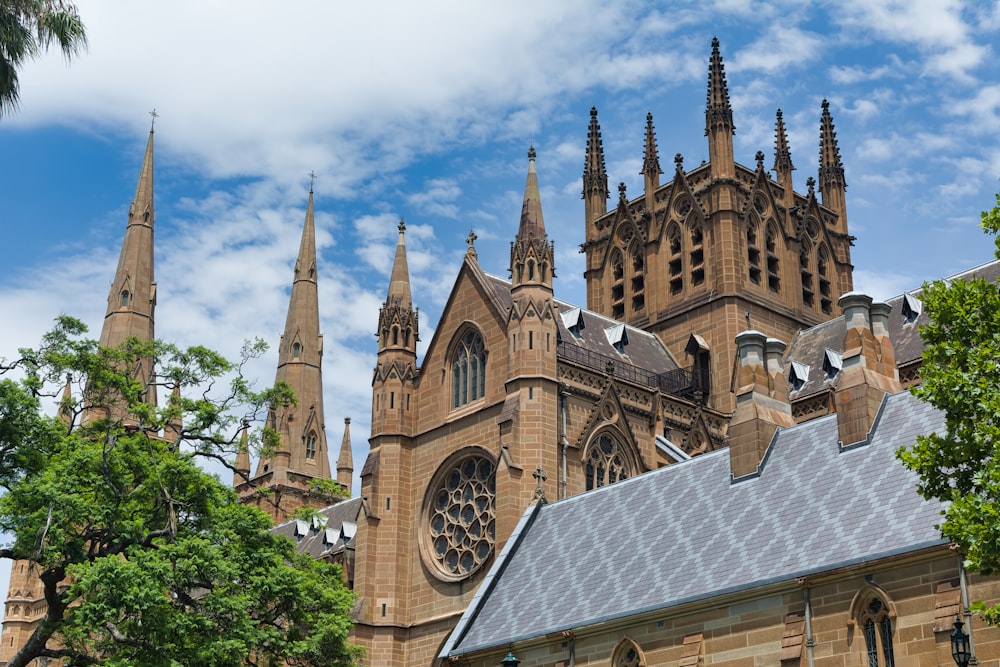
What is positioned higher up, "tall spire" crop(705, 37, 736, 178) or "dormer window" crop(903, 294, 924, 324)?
"tall spire" crop(705, 37, 736, 178)

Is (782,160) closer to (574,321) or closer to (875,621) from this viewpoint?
(574,321)

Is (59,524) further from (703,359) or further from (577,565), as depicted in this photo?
(703,359)

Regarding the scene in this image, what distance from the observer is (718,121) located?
63.0 metres

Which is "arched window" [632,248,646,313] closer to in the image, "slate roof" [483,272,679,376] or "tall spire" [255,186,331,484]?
"slate roof" [483,272,679,376]

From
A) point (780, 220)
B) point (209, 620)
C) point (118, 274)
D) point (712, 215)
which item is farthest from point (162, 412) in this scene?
point (118, 274)

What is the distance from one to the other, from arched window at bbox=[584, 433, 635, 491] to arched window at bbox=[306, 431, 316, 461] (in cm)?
4579

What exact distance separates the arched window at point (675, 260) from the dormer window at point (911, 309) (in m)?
11.3

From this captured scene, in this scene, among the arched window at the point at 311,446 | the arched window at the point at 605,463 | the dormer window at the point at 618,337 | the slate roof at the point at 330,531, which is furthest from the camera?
the arched window at the point at 311,446

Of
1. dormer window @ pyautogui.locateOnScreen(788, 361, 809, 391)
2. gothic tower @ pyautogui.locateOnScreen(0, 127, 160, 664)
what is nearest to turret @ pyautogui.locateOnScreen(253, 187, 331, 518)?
gothic tower @ pyautogui.locateOnScreen(0, 127, 160, 664)

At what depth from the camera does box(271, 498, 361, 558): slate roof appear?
212 ft

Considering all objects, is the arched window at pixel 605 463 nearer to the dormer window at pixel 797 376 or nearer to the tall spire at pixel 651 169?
the dormer window at pixel 797 376

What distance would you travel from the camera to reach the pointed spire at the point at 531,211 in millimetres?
50344

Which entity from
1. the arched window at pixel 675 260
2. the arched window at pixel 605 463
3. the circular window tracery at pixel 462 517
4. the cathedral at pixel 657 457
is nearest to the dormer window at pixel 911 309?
the cathedral at pixel 657 457

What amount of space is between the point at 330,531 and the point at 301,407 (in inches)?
1043
